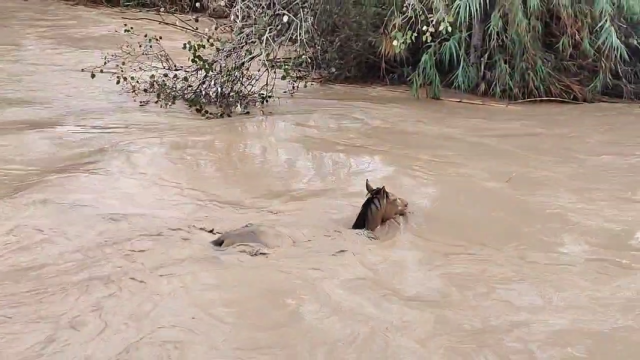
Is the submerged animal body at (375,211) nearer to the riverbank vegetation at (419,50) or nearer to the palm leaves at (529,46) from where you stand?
the riverbank vegetation at (419,50)

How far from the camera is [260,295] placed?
2574mm

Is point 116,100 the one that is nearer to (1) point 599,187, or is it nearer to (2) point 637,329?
(1) point 599,187

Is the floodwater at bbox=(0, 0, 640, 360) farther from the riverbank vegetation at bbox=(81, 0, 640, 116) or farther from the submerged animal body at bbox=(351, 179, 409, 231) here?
the riverbank vegetation at bbox=(81, 0, 640, 116)

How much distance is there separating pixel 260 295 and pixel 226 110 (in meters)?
3.38

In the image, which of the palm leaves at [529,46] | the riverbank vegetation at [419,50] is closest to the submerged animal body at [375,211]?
the riverbank vegetation at [419,50]

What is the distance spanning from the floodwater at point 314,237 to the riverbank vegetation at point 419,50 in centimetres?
54

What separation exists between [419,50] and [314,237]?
4.37m

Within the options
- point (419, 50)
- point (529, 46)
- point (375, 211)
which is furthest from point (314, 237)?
point (419, 50)

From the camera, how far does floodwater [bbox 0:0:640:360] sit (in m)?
2.33

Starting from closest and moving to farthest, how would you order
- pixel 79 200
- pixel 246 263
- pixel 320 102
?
1. pixel 246 263
2. pixel 79 200
3. pixel 320 102

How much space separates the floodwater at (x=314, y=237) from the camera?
7.63 ft

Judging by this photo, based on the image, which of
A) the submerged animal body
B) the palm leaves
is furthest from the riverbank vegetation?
the submerged animal body

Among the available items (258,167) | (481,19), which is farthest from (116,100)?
(481,19)

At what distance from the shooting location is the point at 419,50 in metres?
7.14
